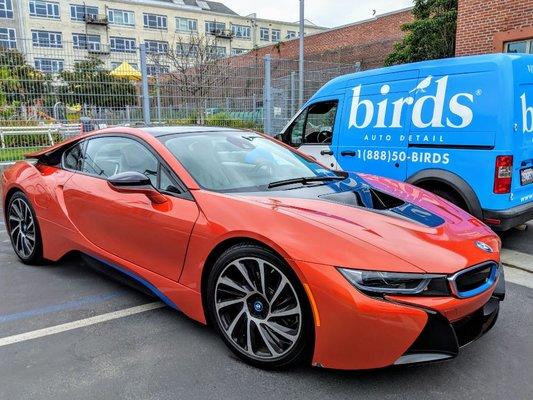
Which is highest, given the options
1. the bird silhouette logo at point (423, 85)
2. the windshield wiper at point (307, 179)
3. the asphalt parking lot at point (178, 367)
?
the bird silhouette logo at point (423, 85)

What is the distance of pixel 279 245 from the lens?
8.04 ft

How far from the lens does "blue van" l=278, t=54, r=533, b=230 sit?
4.52m

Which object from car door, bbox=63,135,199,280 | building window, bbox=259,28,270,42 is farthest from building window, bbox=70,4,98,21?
car door, bbox=63,135,199,280

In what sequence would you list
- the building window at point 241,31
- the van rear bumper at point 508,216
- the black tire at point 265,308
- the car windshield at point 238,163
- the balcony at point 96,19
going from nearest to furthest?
the black tire at point 265,308 → the car windshield at point 238,163 → the van rear bumper at point 508,216 → the balcony at point 96,19 → the building window at point 241,31

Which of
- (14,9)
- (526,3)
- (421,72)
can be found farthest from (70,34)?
(421,72)

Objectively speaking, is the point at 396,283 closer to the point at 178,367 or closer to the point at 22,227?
the point at 178,367

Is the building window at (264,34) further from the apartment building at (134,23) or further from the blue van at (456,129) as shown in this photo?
the blue van at (456,129)

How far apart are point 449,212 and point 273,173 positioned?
127 cm

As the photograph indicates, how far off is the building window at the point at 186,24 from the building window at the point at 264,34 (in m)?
10.5

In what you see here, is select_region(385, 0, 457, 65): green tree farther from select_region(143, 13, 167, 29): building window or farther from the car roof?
select_region(143, 13, 167, 29): building window

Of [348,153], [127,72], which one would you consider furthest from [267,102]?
[348,153]

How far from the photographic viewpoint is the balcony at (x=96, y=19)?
53.5 m

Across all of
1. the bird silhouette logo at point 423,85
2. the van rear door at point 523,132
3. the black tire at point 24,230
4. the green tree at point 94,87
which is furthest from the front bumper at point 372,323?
the green tree at point 94,87

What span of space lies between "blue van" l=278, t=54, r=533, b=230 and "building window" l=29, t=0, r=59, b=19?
55247 millimetres
